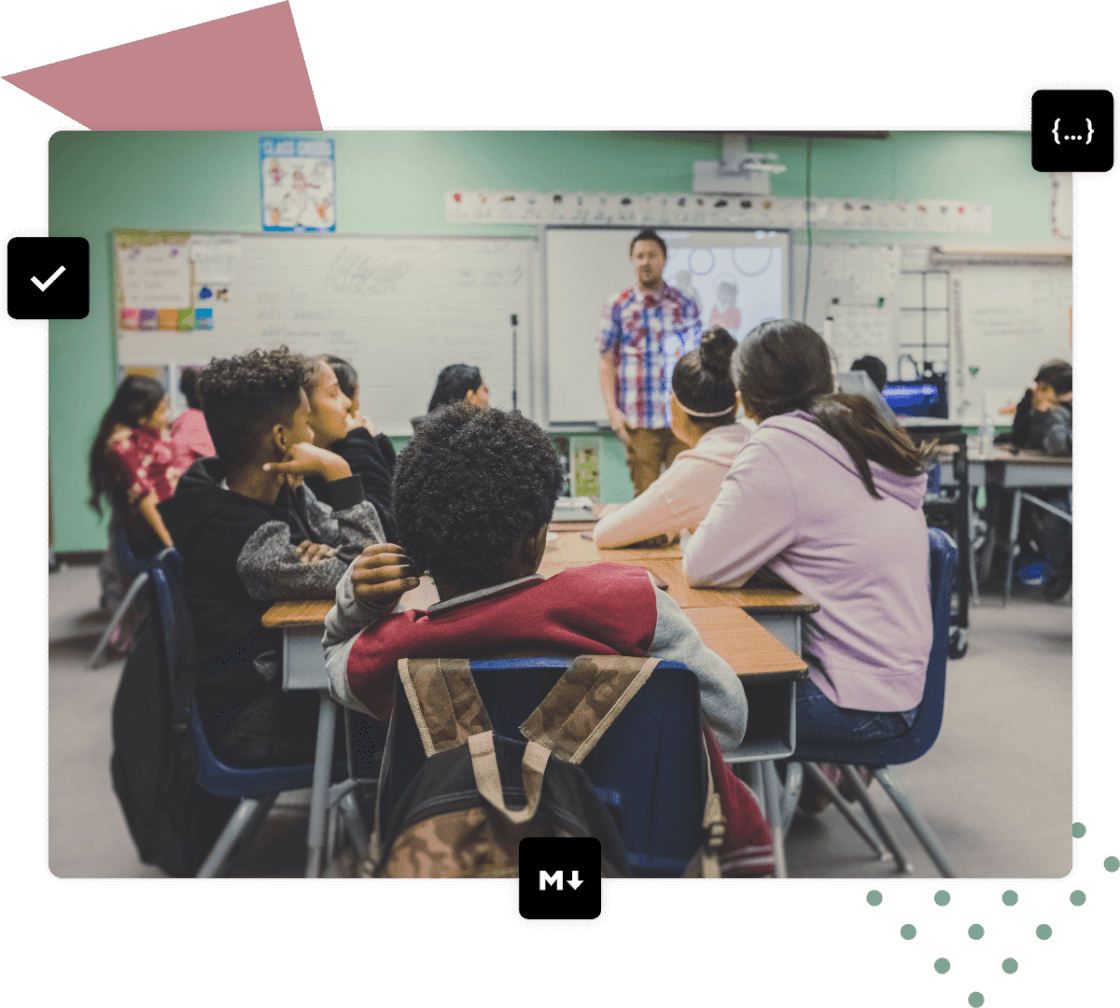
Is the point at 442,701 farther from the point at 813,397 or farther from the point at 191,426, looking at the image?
the point at 813,397

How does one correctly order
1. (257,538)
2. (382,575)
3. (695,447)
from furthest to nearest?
(695,447), (257,538), (382,575)

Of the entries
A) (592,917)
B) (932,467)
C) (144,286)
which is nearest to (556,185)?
(144,286)

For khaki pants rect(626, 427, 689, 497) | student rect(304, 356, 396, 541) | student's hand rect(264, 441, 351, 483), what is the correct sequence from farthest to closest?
khaki pants rect(626, 427, 689, 497) → student's hand rect(264, 441, 351, 483) → student rect(304, 356, 396, 541)

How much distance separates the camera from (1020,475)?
1518 mm

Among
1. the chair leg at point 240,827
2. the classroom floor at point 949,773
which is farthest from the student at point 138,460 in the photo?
the chair leg at point 240,827

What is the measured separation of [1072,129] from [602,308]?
2.66 feet

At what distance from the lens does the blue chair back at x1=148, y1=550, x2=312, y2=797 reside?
1.44 metres

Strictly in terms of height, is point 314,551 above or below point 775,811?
above

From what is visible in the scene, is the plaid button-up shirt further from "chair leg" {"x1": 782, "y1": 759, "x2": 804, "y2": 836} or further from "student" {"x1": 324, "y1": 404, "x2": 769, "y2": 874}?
"chair leg" {"x1": 782, "y1": 759, "x2": 804, "y2": 836}

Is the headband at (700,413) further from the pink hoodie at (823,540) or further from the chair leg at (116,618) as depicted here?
the chair leg at (116,618)

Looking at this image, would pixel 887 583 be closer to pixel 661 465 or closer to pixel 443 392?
pixel 661 465

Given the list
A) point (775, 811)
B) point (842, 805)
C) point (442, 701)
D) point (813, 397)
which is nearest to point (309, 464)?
point (442, 701)

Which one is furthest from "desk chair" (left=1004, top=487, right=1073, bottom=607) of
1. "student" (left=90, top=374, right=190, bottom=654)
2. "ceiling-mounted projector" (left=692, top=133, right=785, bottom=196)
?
"student" (left=90, top=374, right=190, bottom=654)

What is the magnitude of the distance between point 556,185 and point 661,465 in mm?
501
